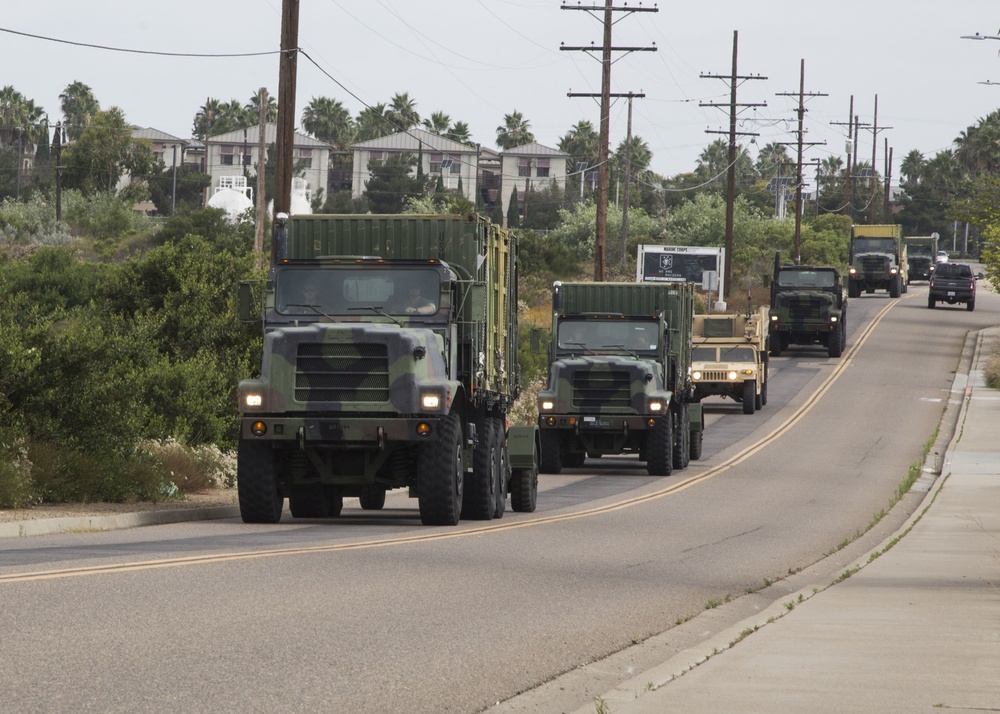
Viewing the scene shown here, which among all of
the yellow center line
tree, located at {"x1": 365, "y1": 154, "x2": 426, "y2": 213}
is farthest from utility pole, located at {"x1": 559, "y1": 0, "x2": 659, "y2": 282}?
tree, located at {"x1": 365, "y1": 154, "x2": 426, "y2": 213}

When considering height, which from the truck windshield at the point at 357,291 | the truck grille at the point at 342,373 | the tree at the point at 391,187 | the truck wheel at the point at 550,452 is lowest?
the truck wheel at the point at 550,452

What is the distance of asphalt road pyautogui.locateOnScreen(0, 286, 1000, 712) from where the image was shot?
7.18 m

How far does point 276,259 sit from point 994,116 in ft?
463

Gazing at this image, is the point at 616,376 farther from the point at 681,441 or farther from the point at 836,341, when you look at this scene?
the point at 836,341

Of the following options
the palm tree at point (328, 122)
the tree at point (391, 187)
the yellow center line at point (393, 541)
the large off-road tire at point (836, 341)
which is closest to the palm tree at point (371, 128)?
the palm tree at point (328, 122)

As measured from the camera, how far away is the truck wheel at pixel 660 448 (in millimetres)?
26781

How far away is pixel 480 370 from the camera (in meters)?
16.8

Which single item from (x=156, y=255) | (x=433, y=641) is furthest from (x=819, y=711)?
(x=156, y=255)

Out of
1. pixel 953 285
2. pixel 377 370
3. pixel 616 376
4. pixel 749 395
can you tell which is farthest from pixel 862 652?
pixel 953 285

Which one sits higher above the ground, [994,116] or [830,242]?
[994,116]

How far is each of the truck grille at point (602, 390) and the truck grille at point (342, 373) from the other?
1148 centimetres

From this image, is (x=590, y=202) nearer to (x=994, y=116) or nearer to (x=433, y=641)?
(x=994, y=116)

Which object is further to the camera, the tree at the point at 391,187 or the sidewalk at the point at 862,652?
the tree at the point at 391,187

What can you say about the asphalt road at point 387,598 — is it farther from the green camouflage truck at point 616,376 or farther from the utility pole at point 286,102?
the utility pole at point 286,102
